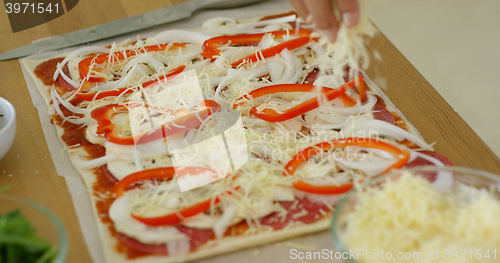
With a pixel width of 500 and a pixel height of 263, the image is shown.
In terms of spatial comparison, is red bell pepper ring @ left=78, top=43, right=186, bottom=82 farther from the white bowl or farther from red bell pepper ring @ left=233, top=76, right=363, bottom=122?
red bell pepper ring @ left=233, top=76, right=363, bottom=122

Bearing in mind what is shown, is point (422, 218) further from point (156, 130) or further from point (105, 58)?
point (105, 58)

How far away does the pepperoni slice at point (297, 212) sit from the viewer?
5.13 feet

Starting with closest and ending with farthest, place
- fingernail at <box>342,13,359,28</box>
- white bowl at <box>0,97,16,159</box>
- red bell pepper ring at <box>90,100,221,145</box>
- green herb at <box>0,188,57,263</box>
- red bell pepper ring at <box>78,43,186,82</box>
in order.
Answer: green herb at <box>0,188,57,263</box> < fingernail at <box>342,13,359,28</box> < white bowl at <box>0,97,16,159</box> < red bell pepper ring at <box>90,100,221,145</box> < red bell pepper ring at <box>78,43,186,82</box>

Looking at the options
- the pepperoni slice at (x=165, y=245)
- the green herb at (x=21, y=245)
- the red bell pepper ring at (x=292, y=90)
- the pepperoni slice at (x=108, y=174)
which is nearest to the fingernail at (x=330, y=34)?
the red bell pepper ring at (x=292, y=90)

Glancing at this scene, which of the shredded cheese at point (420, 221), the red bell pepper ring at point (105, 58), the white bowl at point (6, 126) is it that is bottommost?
the shredded cheese at point (420, 221)

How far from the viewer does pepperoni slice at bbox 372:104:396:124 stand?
200 centimetres

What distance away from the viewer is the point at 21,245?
1.17 metres

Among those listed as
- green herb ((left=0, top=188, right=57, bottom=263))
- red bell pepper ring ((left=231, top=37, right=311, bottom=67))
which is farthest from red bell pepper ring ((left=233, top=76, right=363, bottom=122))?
green herb ((left=0, top=188, right=57, bottom=263))

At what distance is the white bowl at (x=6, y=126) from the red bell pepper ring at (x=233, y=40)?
1016 millimetres

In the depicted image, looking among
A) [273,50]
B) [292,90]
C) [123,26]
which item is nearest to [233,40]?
[273,50]

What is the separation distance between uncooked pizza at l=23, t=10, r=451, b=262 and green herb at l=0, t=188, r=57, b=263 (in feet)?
1.03

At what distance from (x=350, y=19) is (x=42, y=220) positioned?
1.18 meters

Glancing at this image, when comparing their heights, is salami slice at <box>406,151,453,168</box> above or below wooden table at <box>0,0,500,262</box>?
below

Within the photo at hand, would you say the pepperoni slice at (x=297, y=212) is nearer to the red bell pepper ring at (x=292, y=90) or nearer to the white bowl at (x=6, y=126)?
the red bell pepper ring at (x=292, y=90)
